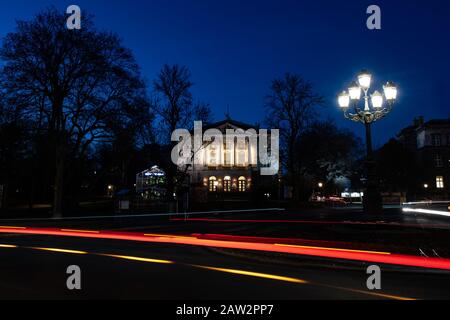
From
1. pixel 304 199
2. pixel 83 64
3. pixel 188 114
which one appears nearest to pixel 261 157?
pixel 304 199

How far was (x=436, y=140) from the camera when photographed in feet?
279

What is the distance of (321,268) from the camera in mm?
10141

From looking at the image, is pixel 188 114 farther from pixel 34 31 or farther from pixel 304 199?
pixel 304 199

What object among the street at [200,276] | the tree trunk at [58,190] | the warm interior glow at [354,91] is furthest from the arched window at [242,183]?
the street at [200,276]

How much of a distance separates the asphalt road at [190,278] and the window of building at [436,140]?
83.8 metres

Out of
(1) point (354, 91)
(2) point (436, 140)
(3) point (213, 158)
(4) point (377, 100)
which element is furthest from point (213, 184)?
(1) point (354, 91)

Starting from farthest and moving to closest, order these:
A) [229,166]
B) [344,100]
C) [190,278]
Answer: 1. [229,166]
2. [344,100]
3. [190,278]

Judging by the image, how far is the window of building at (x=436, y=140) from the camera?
84.8 meters

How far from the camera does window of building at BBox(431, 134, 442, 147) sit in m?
84.8

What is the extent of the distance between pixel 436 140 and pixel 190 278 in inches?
3452

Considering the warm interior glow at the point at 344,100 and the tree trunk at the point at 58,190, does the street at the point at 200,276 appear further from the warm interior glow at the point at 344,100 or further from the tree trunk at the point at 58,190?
the tree trunk at the point at 58,190

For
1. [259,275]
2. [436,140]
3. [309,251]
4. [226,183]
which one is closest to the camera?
[259,275]

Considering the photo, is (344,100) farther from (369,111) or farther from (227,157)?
(227,157)
